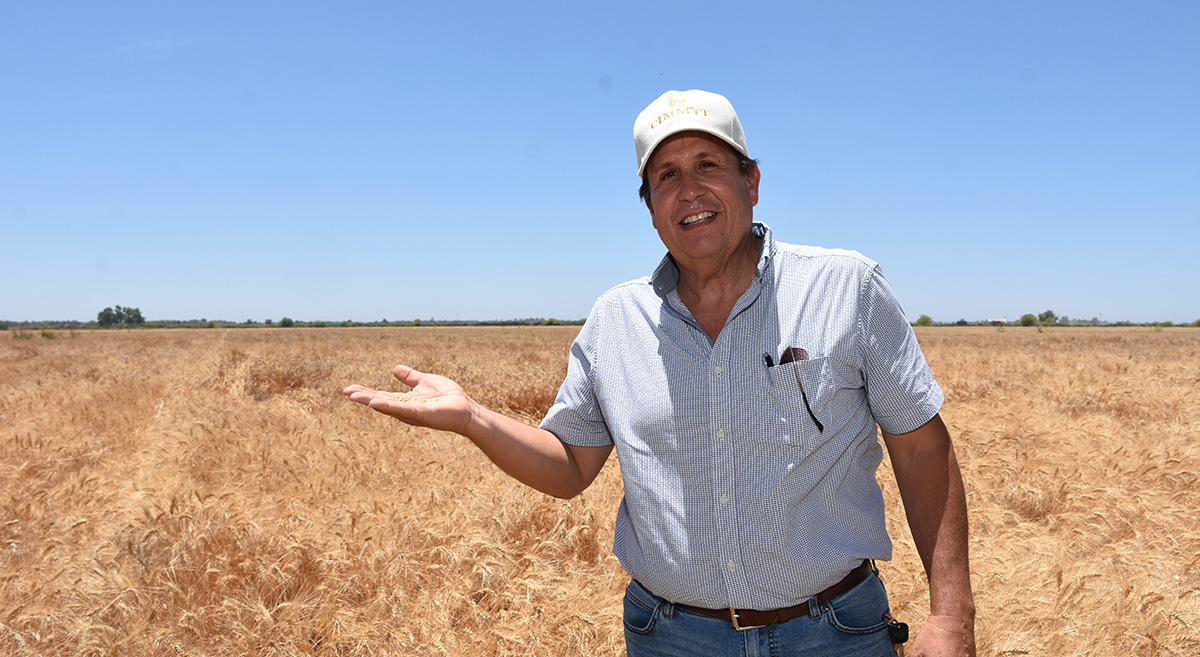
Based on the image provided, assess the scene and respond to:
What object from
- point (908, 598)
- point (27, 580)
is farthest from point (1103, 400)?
point (27, 580)

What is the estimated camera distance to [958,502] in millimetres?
1730

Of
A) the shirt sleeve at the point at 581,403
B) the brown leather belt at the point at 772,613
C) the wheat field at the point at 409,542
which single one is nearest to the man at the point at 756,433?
the brown leather belt at the point at 772,613

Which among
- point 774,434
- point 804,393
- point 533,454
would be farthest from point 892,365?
point 533,454

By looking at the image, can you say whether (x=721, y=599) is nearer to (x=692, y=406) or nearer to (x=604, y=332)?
(x=692, y=406)

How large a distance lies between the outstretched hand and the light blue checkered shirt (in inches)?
18.8

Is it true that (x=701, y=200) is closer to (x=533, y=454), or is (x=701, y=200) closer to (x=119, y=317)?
(x=533, y=454)

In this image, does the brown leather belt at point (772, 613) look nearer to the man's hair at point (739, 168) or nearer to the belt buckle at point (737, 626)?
the belt buckle at point (737, 626)

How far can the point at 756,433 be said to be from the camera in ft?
5.50

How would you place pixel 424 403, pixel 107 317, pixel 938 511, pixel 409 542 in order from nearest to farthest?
pixel 938 511
pixel 424 403
pixel 409 542
pixel 107 317

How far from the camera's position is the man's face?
1862 millimetres

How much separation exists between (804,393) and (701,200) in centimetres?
59

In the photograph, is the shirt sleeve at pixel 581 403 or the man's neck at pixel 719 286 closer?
the man's neck at pixel 719 286

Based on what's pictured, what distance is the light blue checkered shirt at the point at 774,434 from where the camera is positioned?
164 cm

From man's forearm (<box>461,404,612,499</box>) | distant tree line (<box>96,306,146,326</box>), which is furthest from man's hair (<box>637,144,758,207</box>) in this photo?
distant tree line (<box>96,306,146,326</box>)
